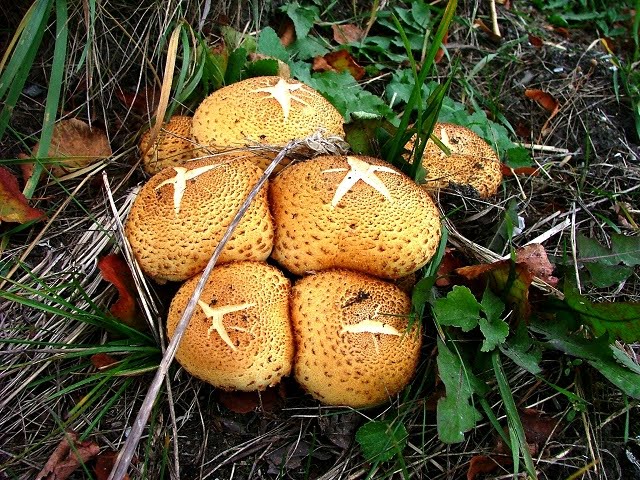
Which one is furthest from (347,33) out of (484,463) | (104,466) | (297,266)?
(104,466)

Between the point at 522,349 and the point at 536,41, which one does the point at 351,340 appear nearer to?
the point at 522,349

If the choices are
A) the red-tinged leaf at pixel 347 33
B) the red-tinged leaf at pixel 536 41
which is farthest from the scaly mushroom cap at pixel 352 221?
the red-tinged leaf at pixel 536 41

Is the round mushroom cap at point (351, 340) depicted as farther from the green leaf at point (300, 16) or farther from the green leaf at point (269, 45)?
the green leaf at point (300, 16)

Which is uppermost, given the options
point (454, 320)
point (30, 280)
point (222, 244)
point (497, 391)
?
point (222, 244)

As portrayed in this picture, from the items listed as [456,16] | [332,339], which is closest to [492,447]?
[332,339]

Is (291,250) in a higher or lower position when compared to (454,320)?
higher

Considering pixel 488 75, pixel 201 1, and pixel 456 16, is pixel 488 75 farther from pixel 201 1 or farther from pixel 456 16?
pixel 201 1
